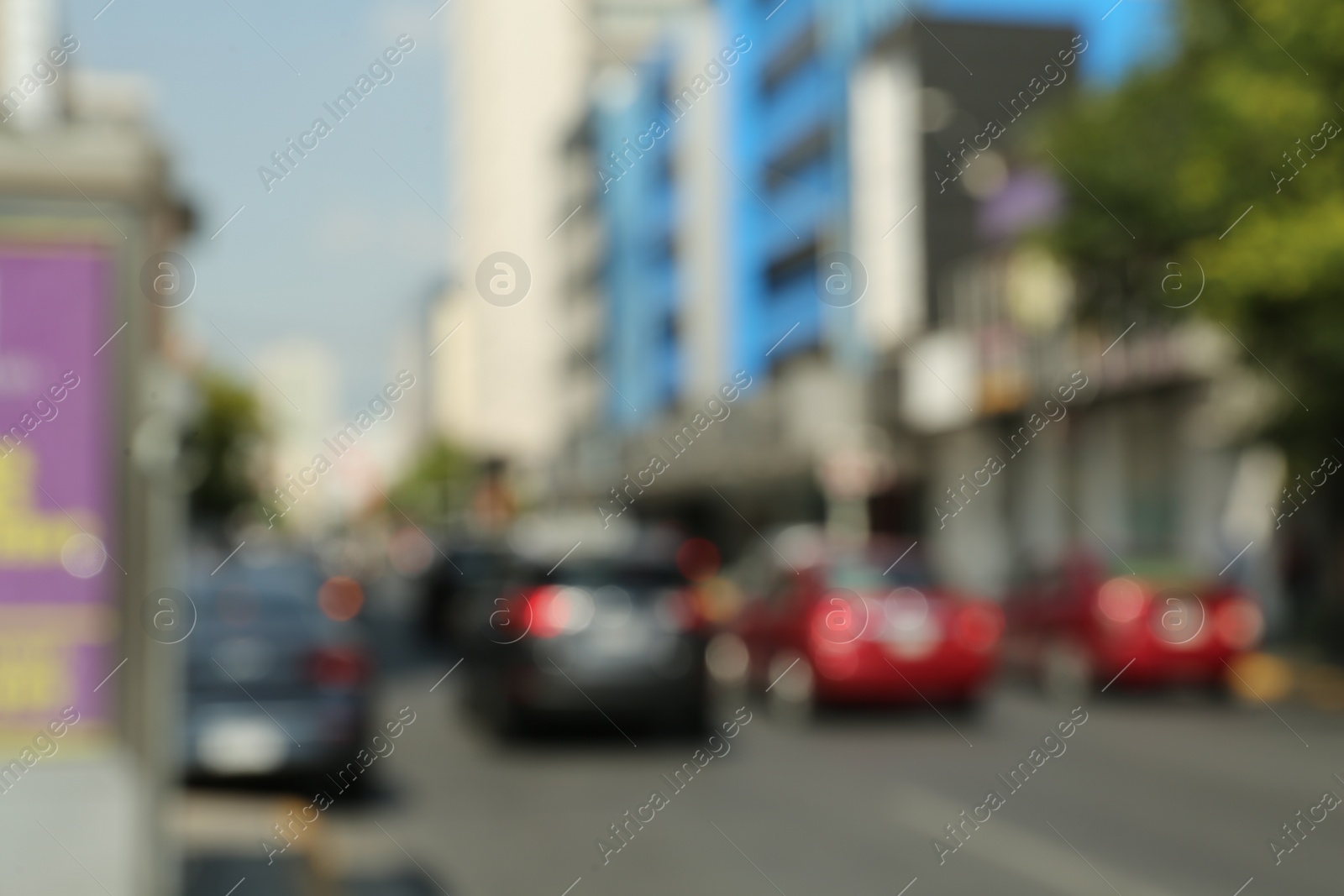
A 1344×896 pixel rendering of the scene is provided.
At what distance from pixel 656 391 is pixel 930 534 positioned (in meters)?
→ 27.5

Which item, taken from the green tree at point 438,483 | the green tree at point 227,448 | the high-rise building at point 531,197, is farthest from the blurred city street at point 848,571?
the green tree at point 438,483

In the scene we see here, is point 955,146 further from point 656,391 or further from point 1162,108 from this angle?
point 656,391

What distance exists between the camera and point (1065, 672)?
58.2 ft

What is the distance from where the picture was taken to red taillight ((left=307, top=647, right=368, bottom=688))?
11094 millimetres

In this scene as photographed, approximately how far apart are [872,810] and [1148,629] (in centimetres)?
732

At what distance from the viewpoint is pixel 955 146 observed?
39.3 m

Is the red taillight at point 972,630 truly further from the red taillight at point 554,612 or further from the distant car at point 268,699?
the distant car at point 268,699

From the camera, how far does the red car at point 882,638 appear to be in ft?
49.5

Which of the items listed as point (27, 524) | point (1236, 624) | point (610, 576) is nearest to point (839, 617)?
point (610, 576)

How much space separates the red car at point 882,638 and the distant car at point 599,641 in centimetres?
197

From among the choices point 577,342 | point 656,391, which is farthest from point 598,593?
point 577,342

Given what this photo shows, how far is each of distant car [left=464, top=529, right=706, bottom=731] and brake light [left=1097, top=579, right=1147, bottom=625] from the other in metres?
5.45

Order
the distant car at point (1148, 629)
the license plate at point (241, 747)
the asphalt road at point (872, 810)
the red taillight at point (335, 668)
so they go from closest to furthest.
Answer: the asphalt road at point (872, 810) → the license plate at point (241, 747) → the red taillight at point (335, 668) → the distant car at point (1148, 629)

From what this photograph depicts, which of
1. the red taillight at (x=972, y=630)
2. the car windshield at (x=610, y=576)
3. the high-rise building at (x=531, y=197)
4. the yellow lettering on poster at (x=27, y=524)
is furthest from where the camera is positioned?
the high-rise building at (x=531, y=197)
